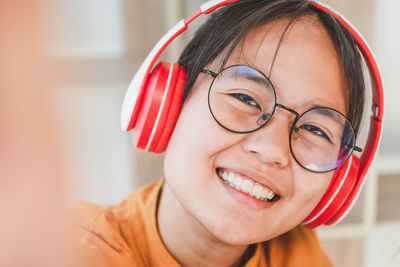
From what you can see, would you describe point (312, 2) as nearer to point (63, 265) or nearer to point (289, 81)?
point (289, 81)

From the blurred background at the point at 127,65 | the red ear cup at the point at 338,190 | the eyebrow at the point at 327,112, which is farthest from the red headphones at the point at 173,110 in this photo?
the blurred background at the point at 127,65

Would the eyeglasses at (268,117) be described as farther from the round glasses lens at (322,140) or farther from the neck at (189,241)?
the neck at (189,241)

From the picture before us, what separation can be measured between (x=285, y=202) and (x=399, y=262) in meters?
0.34

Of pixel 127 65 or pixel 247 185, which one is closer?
pixel 247 185

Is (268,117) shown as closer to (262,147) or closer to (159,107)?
(262,147)

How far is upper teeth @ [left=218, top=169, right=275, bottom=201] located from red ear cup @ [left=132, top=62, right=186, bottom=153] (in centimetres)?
16

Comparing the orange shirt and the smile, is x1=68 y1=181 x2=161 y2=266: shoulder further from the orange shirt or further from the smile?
the smile

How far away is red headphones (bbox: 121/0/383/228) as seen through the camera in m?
0.82

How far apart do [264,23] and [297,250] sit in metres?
0.59

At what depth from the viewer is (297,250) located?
1081mm

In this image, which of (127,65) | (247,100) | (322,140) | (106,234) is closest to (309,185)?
(322,140)

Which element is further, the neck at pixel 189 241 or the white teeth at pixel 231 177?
the neck at pixel 189 241

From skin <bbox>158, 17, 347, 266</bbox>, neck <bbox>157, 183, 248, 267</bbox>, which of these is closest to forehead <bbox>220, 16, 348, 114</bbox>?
skin <bbox>158, 17, 347, 266</bbox>

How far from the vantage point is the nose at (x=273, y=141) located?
0.77 m
